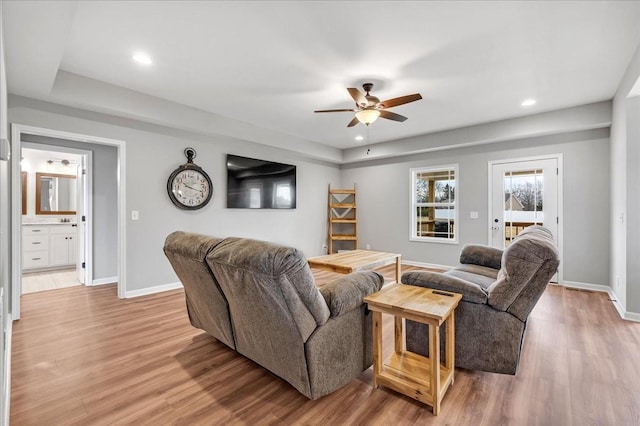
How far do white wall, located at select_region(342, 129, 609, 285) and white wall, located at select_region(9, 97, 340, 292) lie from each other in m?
2.30

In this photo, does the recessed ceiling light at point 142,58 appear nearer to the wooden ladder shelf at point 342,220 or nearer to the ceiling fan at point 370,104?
the ceiling fan at point 370,104

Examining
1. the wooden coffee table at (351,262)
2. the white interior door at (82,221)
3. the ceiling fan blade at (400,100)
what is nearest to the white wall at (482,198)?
the wooden coffee table at (351,262)

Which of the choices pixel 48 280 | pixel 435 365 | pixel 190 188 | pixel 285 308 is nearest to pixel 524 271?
→ pixel 435 365

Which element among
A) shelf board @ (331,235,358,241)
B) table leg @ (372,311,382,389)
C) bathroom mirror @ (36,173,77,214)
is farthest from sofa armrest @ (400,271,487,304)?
bathroom mirror @ (36,173,77,214)

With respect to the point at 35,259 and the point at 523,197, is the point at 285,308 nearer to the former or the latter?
the point at 523,197

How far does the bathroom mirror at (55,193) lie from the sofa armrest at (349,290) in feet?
22.0

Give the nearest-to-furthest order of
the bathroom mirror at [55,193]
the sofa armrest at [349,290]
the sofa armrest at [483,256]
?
1. the sofa armrest at [349,290]
2. the sofa armrest at [483,256]
3. the bathroom mirror at [55,193]

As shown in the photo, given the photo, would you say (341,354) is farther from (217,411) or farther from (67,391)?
(67,391)

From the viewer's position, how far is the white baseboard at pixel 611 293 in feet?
9.92

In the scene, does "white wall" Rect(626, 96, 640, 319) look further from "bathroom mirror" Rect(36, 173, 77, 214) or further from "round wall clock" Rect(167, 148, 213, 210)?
"bathroom mirror" Rect(36, 173, 77, 214)

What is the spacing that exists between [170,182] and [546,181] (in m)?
5.58

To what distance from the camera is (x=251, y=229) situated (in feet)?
17.3

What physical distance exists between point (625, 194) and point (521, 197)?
1.59m

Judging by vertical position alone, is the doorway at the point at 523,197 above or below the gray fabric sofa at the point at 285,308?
above
